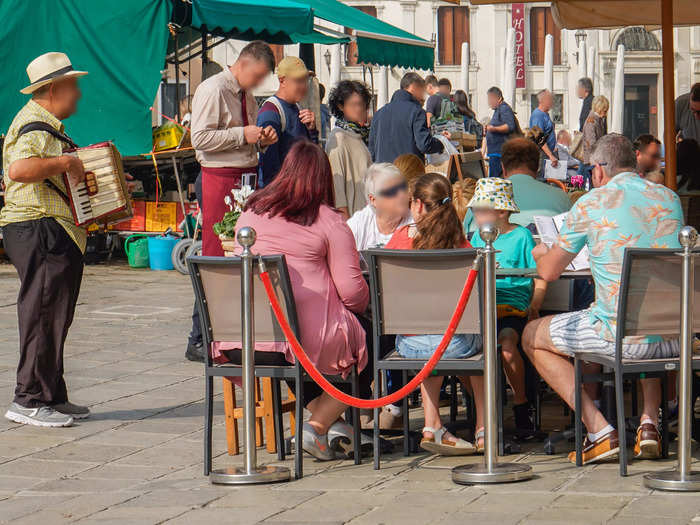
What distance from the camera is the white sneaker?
20.0 ft

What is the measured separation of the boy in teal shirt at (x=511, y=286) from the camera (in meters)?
5.82

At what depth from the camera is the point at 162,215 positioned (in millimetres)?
13867

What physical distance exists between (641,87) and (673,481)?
4471cm

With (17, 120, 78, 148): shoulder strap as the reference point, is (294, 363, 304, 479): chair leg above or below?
below

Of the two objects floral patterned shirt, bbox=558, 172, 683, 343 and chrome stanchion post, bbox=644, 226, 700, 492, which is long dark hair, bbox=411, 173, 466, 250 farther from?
chrome stanchion post, bbox=644, 226, 700, 492

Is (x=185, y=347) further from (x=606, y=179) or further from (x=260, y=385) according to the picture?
(x=606, y=179)

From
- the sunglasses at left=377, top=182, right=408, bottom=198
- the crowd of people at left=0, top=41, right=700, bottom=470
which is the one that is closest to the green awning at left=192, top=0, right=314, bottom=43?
the crowd of people at left=0, top=41, right=700, bottom=470

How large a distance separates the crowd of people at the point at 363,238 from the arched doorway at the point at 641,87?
40.3m

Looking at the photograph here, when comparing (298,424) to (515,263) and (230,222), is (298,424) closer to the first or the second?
(515,263)

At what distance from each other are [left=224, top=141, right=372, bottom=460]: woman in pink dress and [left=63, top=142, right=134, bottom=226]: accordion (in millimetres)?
1111

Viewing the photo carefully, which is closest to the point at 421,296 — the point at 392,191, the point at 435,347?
the point at 435,347

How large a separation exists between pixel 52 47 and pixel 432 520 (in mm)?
7275

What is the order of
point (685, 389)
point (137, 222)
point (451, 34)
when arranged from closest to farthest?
point (685, 389) → point (137, 222) → point (451, 34)

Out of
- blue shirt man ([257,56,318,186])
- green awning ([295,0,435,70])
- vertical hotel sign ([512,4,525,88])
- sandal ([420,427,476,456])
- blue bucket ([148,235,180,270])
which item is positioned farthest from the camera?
vertical hotel sign ([512,4,525,88])
